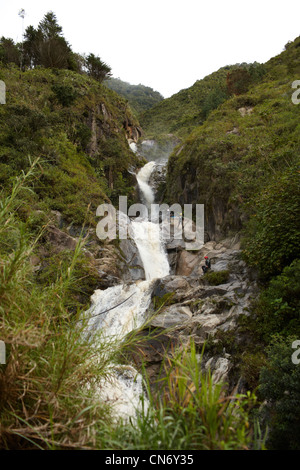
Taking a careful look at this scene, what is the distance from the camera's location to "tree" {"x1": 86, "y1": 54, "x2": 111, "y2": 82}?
28.9 m

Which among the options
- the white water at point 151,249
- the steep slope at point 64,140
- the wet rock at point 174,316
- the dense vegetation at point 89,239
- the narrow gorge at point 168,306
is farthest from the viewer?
the white water at point 151,249

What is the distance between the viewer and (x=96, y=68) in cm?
2952

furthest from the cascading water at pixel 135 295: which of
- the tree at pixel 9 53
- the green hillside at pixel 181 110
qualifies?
the green hillside at pixel 181 110

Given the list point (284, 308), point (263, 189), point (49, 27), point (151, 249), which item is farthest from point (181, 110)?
point (284, 308)

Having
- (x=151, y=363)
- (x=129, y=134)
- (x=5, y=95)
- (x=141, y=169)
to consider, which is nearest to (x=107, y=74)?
(x=129, y=134)

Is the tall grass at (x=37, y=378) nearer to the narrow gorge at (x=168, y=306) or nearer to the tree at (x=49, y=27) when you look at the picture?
the narrow gorge at (x=168, y=306)

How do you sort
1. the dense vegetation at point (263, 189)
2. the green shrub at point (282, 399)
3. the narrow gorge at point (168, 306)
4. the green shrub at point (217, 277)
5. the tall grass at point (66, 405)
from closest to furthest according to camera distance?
the tall grass at point (66, 405), the narrow gorge at point (168, 306), the green shrub at point (282, 399), the dense vegetation at point (263, 189), the green shrub at point (217, 277)

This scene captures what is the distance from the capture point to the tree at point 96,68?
28.9 m

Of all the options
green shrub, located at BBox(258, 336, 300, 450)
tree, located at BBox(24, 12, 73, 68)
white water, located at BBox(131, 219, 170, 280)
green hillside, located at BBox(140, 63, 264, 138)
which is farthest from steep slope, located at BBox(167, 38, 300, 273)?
green hillside, located at BBox(140, 63, 264, 138)

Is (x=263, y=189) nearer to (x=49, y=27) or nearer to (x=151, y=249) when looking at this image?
(x=151, y=249)

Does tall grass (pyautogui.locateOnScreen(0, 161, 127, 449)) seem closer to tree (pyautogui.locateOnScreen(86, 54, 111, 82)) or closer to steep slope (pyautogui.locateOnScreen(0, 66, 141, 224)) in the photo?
steep slope (pyautogui.locateOnScreen(0, 66, 141, 224))

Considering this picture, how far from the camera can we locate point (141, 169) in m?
A: 31.4
